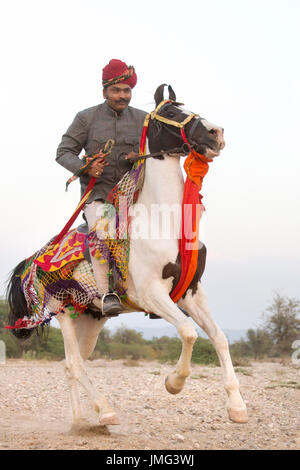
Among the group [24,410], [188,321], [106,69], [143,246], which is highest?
[106,69]

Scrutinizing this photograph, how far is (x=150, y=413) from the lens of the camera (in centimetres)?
902

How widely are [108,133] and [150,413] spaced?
455cm

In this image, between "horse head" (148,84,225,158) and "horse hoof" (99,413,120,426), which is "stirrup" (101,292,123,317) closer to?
"horse hoof" (99,413,120,426)

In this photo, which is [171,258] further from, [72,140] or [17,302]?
[17,302]

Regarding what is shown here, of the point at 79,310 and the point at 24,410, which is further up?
the point at 79,310

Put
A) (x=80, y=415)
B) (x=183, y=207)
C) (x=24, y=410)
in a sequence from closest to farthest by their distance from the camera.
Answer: (x=183, y=207), (x=80, y=415), (x=24, y=410)

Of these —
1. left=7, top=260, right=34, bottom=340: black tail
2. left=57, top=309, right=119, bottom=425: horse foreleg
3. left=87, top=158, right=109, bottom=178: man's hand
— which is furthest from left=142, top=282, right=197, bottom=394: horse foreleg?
left=7, top=260, right=34, bottom=340: black tail

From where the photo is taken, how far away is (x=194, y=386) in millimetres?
11336

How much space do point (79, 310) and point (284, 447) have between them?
2893 millimetres

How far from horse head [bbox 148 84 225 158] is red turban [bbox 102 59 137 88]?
61cm

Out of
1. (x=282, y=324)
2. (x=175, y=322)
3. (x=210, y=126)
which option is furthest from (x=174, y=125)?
(x=282, y=324)

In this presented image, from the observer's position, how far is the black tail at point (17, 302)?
816 centimetres

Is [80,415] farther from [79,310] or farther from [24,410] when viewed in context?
[24,410]
